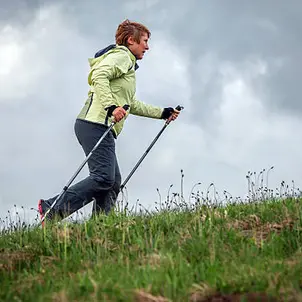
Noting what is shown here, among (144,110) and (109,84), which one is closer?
(109,84)

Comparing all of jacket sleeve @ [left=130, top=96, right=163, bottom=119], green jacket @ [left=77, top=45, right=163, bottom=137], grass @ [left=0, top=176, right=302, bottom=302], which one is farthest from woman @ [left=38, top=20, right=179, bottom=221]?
grass @ [left=0, top=176, right=302, bottom=302]

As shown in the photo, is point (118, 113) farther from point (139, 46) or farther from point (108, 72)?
point (139, 46)

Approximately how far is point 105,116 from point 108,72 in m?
0.67

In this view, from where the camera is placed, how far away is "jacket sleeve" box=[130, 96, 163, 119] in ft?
35.9

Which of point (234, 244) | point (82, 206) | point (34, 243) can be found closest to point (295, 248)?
point (234, 244)

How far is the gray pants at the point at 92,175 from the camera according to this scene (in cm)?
973

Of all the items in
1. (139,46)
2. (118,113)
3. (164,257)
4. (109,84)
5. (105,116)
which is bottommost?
(164,257)

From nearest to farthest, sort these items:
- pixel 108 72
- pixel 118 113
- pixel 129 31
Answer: pixel 118 113
pixel 108 72
pixel 129 31

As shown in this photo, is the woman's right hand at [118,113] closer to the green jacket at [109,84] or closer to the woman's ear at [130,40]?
the green jacket at [109,84]

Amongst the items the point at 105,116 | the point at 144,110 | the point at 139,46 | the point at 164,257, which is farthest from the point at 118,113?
the point at 164,257

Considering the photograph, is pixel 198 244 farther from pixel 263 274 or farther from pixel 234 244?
pixel 263 274

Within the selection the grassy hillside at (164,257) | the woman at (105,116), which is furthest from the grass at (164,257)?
the woman at (105,116)

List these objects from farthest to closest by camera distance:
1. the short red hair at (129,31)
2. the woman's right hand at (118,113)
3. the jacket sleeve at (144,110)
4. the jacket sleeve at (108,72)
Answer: the jacket sleeve at (144,110), the short red hair at (129,31), the jacket sleeve at (108,72), the woman's right hand at (118,113)

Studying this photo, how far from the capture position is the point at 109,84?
32.5ft
